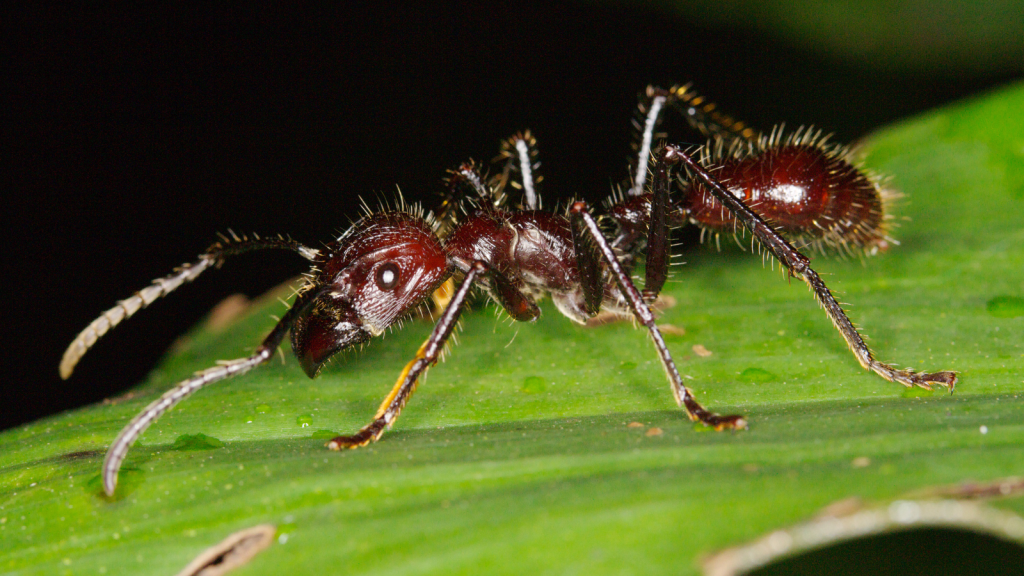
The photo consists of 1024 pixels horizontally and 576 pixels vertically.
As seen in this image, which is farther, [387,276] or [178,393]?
[387,276]

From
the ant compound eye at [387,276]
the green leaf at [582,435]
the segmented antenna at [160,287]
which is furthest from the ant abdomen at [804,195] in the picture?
the segmented antenna at [160,287]

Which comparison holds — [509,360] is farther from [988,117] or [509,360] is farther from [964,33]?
[964,33]

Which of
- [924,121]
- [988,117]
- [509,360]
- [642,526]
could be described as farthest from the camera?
[924,121]

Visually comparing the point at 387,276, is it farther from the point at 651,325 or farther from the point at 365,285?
the point at 651,325

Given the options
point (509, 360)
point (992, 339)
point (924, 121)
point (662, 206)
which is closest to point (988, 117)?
point (924, 121)

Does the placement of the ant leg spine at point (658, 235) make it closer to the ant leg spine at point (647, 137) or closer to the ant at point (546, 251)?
the ant at point (546, 251)

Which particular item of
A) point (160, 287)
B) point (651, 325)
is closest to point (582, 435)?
point (651, 325)
